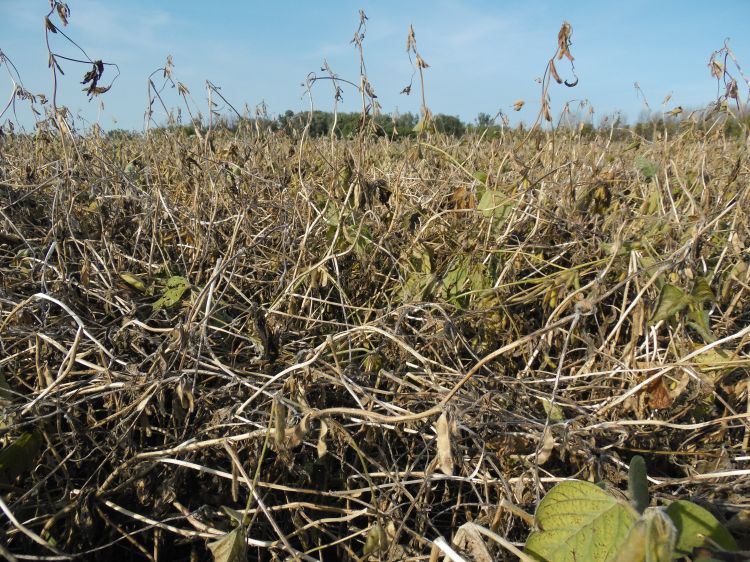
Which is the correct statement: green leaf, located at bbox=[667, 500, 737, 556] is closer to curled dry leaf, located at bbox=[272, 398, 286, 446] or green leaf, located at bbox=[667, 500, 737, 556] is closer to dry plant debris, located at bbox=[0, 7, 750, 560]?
dry plant debris, located at bbox=[0, 7, 750, 560]

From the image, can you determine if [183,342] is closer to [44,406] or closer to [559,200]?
[44,406]

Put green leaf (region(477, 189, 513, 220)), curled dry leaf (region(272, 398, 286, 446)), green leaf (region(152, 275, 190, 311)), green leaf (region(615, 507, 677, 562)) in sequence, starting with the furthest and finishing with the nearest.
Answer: green leaf (region(477, 189, 513, 220)) < green leaf (region(152, 275, 190, 311)) < curled dry leaf (region(272, 398, 286, 446)) < green leaf (region(615, 507, 677, 562))

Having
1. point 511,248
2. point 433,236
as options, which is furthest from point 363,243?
point 511,248

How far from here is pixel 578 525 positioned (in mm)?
711

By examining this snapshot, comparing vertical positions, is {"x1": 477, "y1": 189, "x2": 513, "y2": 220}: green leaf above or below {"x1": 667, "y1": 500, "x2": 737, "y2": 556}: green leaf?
above

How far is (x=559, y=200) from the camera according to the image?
155 cm

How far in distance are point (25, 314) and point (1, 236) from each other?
505 millimetres

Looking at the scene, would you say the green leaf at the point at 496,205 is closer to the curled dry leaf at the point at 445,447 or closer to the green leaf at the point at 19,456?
the curled dry leaf at the point at 445,447

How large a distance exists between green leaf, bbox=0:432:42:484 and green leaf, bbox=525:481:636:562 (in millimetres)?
867

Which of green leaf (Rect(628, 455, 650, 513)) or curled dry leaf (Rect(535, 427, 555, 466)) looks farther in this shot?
curled dry leaf (Rect(535, 427, 555, 466))

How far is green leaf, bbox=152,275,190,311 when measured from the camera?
1310 mm

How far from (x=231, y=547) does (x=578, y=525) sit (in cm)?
47

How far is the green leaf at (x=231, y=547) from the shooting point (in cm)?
76

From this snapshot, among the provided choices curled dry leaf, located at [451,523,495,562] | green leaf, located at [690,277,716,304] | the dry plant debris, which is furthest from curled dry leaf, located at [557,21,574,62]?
curled dry leaf, located at [451,523,495,562]
